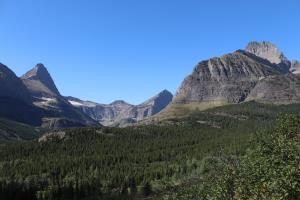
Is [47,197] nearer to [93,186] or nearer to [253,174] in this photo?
[93,186]

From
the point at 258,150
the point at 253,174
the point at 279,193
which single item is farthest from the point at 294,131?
the point at 279,193

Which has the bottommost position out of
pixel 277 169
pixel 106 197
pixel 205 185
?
pixel 106 197

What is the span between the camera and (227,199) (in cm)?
4541

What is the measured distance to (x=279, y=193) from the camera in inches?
1480

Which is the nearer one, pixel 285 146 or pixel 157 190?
pixel 285 146

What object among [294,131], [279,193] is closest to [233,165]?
[279,193]

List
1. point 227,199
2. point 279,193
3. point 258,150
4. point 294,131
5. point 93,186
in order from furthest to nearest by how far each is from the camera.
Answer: point 93,186 < point 294,131 < point 258,150 < point 227,199 < point 279,193

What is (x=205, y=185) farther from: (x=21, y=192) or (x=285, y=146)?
(x=21, y=192)

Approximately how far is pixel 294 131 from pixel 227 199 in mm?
39357

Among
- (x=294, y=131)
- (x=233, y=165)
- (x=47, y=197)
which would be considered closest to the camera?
(x=233, y=165)

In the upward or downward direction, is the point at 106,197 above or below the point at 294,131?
below

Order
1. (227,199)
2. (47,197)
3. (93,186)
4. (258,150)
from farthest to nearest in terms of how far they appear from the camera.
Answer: (93,186)
(47,197)
(258,150)
(227,199)

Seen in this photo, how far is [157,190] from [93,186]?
3300cm

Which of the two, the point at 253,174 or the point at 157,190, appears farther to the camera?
the point at 157,190
